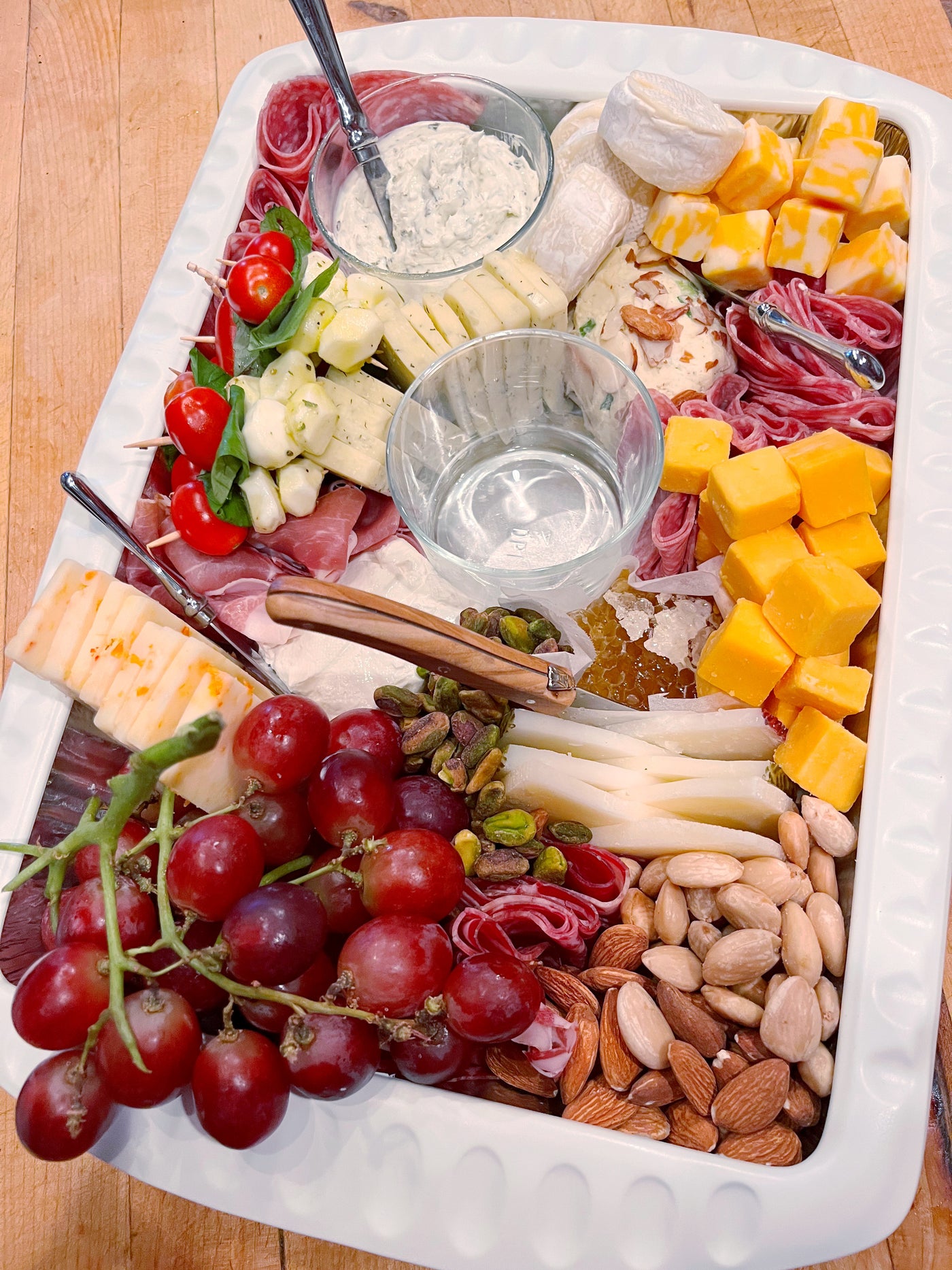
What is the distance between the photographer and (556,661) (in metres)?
1.03

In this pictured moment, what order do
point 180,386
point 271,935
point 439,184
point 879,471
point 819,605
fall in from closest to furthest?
point 271,935 → point 819,605 → point 879,471 → point 180,386 → point 439,184

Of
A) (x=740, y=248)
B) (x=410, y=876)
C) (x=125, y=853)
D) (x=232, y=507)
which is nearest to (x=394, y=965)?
(x=410, y=876)

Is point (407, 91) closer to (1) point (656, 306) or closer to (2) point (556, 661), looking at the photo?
(1) point (656, 306)

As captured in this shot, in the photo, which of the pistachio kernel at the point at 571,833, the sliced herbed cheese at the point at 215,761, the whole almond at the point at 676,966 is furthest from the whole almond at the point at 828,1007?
the sliced herbed cheese at the point at 215,761

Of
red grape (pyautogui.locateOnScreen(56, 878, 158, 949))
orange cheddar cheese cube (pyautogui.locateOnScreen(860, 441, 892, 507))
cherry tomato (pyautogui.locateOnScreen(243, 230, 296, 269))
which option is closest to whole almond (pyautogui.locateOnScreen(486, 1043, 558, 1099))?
red grape (pyautogui.locateOnScreen(56, 878, 158, 949))

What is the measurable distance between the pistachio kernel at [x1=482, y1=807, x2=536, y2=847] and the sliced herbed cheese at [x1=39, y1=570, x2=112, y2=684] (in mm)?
473

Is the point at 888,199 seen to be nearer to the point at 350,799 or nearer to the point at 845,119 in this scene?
the point at 845,119

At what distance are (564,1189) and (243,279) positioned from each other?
3.28 ft

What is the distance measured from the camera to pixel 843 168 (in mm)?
1169

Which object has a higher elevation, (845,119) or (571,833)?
(845,119)

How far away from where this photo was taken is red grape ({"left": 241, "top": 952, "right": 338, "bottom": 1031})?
30.7 inches

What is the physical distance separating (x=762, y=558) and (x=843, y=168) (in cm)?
53

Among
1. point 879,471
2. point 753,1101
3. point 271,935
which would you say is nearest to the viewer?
point 271,935

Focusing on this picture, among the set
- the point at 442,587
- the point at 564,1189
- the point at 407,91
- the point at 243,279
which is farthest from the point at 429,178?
the point at 564,1189
